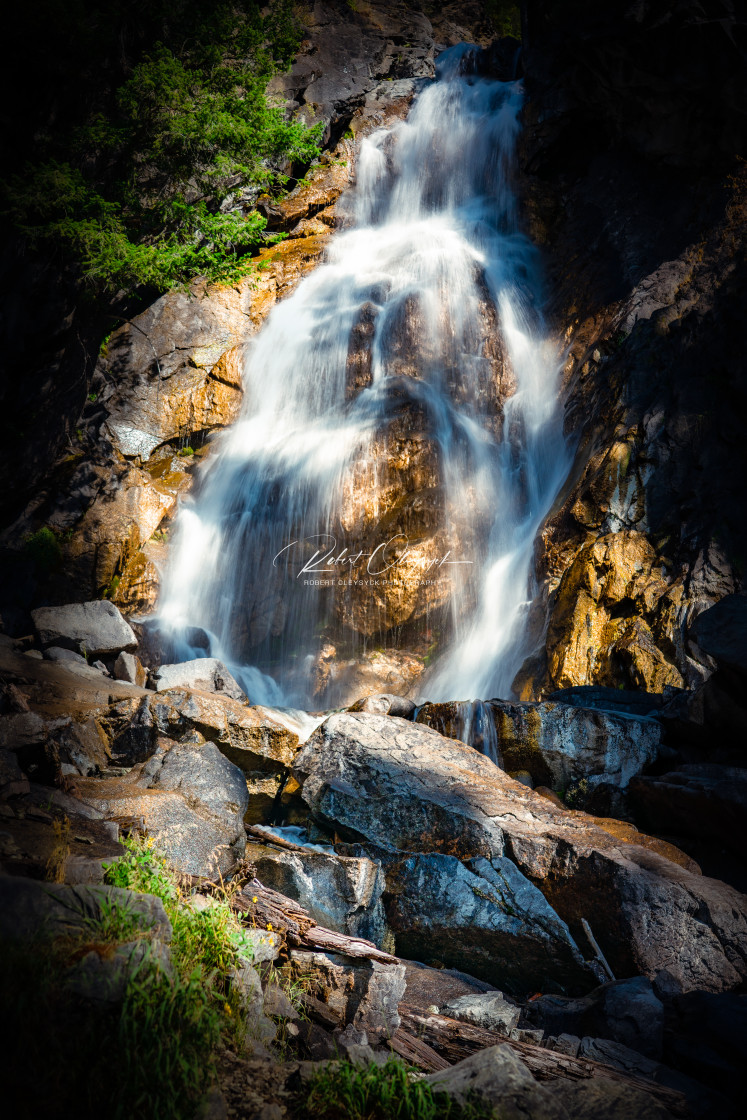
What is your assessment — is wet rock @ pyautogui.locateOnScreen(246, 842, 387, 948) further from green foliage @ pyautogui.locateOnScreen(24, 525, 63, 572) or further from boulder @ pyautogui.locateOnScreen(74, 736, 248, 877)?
green foliage @ pyautogui.locateOnScreen(24, 525, 63, 572)

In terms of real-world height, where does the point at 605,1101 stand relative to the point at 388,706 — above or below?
below

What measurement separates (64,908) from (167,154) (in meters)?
13.7

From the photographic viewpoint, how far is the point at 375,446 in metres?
14.7

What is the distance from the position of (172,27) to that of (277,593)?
11981 millimetres

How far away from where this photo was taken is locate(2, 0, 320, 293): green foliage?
36.8 ft

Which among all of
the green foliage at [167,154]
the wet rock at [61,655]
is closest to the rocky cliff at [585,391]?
the green foliage at [167,154]

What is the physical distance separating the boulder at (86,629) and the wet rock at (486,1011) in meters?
7.38

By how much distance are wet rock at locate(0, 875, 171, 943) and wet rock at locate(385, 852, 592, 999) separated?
2973 mm

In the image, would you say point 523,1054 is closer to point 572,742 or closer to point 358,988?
point 358,988

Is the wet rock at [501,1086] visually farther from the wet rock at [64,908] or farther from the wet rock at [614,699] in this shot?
the wet rock at [614,699]

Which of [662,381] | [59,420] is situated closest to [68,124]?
[59,420]

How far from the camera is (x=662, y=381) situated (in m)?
11.8

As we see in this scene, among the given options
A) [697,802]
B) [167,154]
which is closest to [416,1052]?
[697,802]

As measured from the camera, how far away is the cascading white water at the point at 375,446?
1346cm
